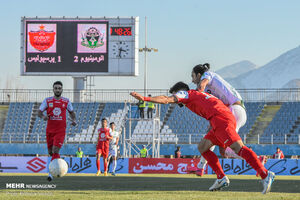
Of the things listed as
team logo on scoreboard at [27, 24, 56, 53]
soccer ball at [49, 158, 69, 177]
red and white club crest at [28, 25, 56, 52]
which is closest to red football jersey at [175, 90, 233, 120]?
soccer ball at [49, 158, 69, 177]

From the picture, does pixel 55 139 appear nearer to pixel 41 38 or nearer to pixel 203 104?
pixel 203 104

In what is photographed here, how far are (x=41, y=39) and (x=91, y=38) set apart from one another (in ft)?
11.8

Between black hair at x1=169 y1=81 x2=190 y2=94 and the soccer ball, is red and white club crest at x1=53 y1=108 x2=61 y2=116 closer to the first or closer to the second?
the soccer ball

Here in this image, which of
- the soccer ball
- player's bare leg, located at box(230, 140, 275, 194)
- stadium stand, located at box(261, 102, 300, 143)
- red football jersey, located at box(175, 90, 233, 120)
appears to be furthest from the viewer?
stadium stand, located at box(261, 102, 300, 143)

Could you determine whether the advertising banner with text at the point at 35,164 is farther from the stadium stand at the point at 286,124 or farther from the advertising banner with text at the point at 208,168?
the stadium stand at the point at 286,124

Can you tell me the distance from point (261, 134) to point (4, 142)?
1873 centimetres

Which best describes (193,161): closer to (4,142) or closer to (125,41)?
(125,41)

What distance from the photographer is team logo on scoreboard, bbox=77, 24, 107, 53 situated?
43759 millimetres

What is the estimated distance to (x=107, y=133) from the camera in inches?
885

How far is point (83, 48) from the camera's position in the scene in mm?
43750

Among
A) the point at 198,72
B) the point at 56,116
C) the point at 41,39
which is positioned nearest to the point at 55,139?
the point at 56,116

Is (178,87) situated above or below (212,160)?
above

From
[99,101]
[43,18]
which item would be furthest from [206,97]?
[99,101]

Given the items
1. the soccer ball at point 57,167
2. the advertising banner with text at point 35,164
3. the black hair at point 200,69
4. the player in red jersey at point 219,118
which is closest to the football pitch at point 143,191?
the soccer ball at point 57,167
